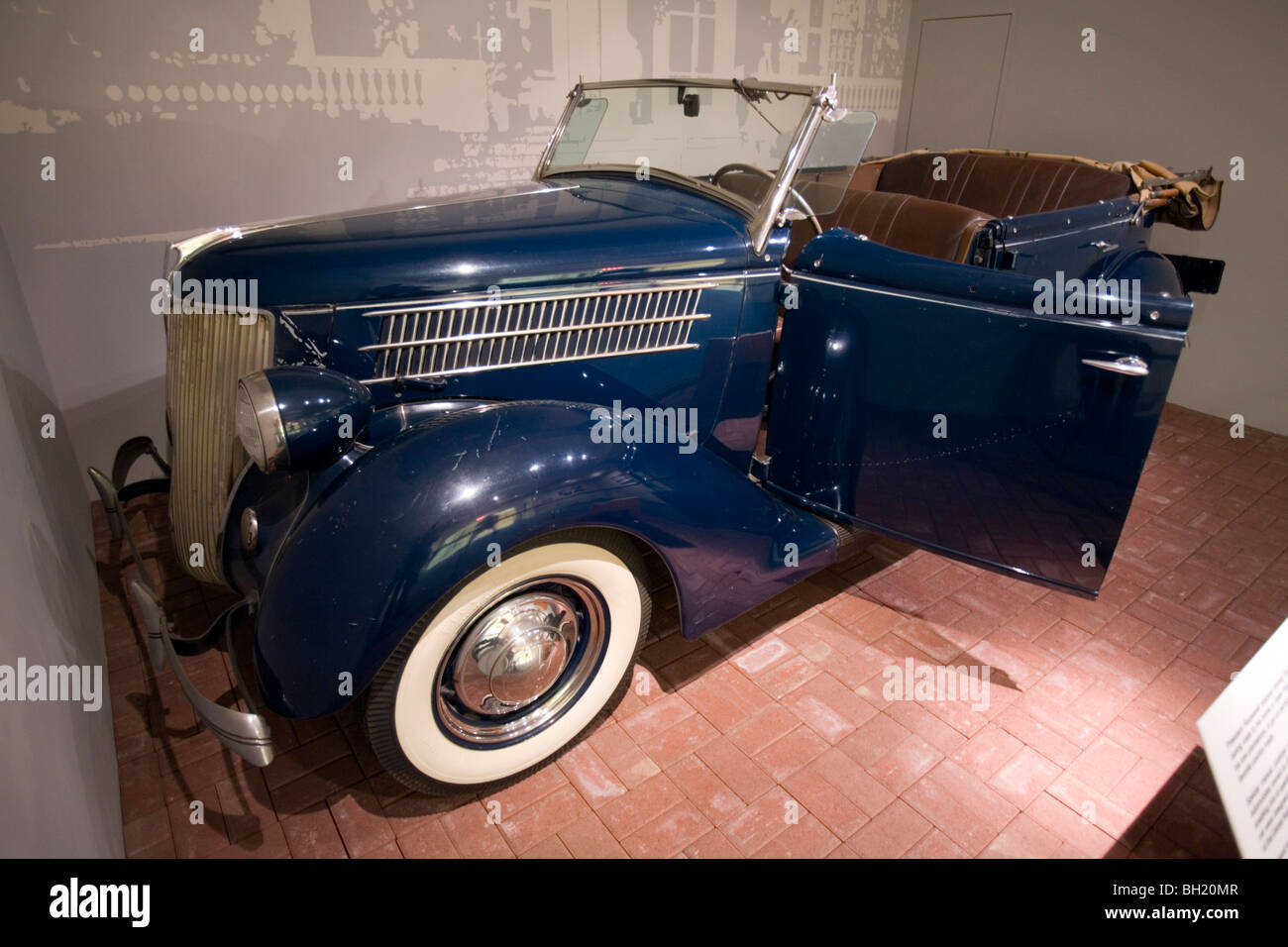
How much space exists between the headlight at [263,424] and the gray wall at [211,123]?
232 cm

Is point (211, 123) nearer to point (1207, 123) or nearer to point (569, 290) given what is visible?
point (569, 290)

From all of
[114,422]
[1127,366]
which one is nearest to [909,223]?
[1127,366]

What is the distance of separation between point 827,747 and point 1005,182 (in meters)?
3.56

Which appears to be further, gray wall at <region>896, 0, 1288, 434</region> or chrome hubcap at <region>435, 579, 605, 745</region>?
gray wall at <region>896, 0, 1288, 434</region>

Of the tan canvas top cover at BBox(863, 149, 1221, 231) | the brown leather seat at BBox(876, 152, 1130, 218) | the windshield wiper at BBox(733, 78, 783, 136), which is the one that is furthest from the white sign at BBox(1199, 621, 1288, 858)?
the brown leather seat at BBox(876, 152, 1130, 218)

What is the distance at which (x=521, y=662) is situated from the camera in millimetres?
1973

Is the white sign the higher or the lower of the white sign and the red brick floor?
the higher

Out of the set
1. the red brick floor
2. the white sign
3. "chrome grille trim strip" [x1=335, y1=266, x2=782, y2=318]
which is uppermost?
"chrome grille trim strip" [x1=335, y1=266, x2=782, y2=318]

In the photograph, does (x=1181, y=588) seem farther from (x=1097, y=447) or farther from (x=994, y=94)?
(x=994, y=94)

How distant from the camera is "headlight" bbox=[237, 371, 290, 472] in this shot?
167 cm

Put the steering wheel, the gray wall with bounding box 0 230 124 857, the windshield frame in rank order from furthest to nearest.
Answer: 1. the steering wheel
2. the windshield frame
3. the gray wall with bounding box 0 230 124 857

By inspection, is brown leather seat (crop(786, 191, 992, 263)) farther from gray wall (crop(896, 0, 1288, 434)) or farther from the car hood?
gray wall (crop(896, 0, 1288, 434))

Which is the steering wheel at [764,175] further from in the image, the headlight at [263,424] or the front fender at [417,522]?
the headlight at [263,424]

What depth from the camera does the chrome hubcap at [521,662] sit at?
6.28ft
